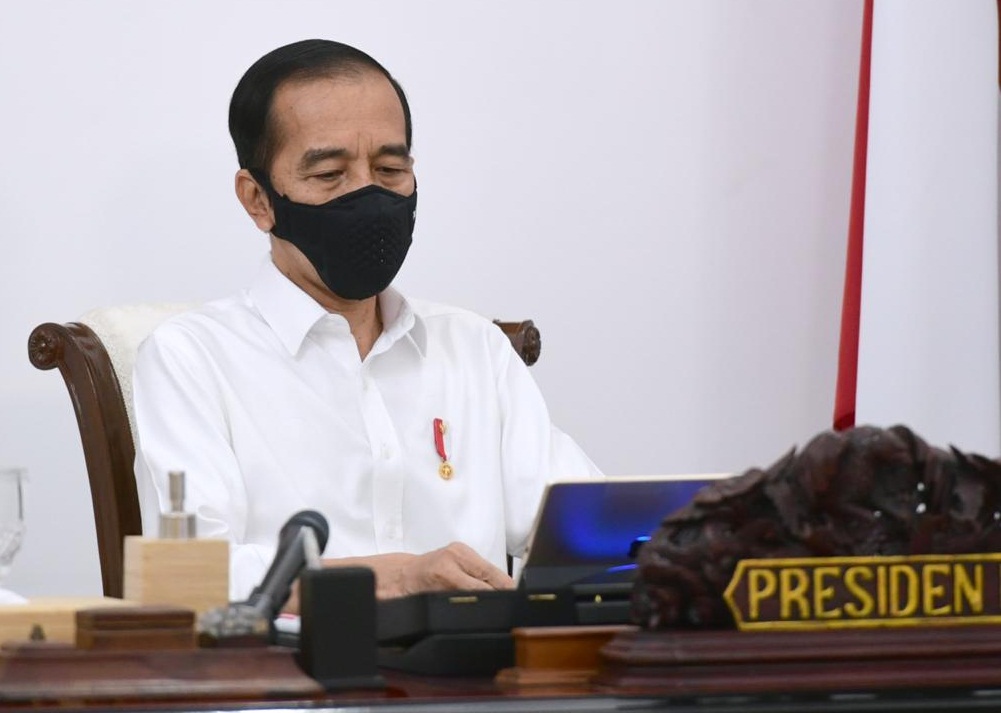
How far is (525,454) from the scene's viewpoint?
2.91 metres

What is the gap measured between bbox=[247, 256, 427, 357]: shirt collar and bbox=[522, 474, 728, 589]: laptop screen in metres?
1.22

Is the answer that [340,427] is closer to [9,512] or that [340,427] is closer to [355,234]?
[355,234]

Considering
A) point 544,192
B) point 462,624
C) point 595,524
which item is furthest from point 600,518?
point 544,192

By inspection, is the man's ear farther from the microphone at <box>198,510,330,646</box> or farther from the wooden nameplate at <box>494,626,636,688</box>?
the wooden nameplate at <box>494,626,636,688</box>

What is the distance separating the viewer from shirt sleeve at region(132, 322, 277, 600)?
2.50 meters

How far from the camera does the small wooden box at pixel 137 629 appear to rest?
1.26 metres

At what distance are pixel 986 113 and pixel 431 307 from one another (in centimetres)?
119

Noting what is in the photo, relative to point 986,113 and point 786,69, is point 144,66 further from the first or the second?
point 986,113

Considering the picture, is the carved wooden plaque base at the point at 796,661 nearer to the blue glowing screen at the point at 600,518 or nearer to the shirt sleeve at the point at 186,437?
the blue glowing screen at the point at 600,518

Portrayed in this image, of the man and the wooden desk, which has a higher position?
the man

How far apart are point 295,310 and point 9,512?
40.1 inches

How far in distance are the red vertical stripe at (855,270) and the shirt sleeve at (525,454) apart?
2.18 ft

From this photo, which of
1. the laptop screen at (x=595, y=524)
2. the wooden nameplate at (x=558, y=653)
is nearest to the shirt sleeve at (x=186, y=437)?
the laptop screen at (x=595, y=524)

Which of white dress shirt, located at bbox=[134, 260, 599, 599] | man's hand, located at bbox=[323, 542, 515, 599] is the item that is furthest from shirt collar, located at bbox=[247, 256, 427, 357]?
man's hand, located at bbox=[323, 542, 515, 599]
